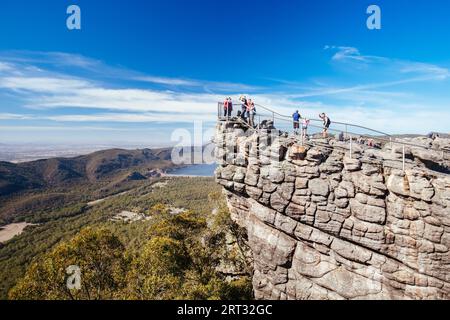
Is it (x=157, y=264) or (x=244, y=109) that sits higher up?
(x=244, y=109)

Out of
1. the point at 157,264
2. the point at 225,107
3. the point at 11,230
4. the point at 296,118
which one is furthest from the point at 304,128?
the point at 11,230

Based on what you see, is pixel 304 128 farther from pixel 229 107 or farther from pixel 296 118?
pixel 229 107

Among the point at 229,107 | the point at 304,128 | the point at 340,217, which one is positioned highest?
the point at 229,107

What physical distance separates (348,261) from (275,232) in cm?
611

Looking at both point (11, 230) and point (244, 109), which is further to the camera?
point (11, 230)

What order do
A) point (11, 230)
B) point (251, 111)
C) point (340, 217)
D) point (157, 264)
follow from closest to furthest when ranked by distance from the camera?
point (340, 217)
point (157, 264)
point (251, 111)
point (11, 230)

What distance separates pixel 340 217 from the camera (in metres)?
18.6

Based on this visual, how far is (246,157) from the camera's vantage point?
23656 millimetres

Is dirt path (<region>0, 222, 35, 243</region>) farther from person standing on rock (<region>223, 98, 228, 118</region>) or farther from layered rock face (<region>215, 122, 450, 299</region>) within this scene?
layered rock face (<region>215, 122, 450, 299</region>)

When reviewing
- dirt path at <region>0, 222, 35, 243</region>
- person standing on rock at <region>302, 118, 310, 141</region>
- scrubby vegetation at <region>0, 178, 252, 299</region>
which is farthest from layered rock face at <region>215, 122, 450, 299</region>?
dirt path at <region>0, 222, 35, 243</region>

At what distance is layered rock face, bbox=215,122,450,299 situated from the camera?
15.9 metres
